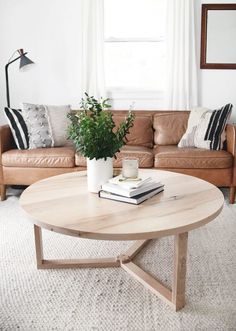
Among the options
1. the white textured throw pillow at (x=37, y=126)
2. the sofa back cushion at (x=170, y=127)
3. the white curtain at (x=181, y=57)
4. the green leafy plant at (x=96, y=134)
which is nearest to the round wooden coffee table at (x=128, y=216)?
the green leafy plant at (x=96, y=134)

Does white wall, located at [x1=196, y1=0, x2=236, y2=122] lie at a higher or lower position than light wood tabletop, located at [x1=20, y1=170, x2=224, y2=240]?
higher

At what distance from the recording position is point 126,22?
3.69 metres

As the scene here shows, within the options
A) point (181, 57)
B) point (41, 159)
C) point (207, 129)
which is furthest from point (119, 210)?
point (181, 57)

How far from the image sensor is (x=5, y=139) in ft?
10.0

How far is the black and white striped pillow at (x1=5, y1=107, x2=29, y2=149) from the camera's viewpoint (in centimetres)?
311

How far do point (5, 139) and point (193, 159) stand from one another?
5.44 ft

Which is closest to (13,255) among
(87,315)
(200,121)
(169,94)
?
(87,315)

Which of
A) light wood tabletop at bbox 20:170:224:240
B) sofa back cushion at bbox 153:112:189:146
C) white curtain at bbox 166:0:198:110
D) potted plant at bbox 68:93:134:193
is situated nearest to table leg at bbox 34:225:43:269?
light wood tabletop at bbox 20:170:224:240

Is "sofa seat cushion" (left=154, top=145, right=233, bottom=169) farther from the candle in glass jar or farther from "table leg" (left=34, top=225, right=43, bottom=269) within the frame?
"table leg" (left=34, top=225, right=43, bottom=269)

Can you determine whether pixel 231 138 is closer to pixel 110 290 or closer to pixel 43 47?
pixel 110 290

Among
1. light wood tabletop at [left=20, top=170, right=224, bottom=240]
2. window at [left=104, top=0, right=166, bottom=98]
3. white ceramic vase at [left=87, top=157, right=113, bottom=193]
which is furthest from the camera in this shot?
window at [left=104, top=0, right=166, bottom=98]

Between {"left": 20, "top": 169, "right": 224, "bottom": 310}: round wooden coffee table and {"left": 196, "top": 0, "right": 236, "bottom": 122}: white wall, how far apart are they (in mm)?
1982

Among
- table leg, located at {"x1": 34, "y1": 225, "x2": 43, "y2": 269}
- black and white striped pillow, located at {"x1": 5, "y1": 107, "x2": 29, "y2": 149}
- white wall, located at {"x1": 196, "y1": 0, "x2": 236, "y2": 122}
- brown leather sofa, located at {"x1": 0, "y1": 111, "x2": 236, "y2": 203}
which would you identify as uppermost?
white wall, located at {"x1": 196, "y1": 0, "x2": 236, "y2": 122}

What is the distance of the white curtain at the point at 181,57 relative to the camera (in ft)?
11.4
